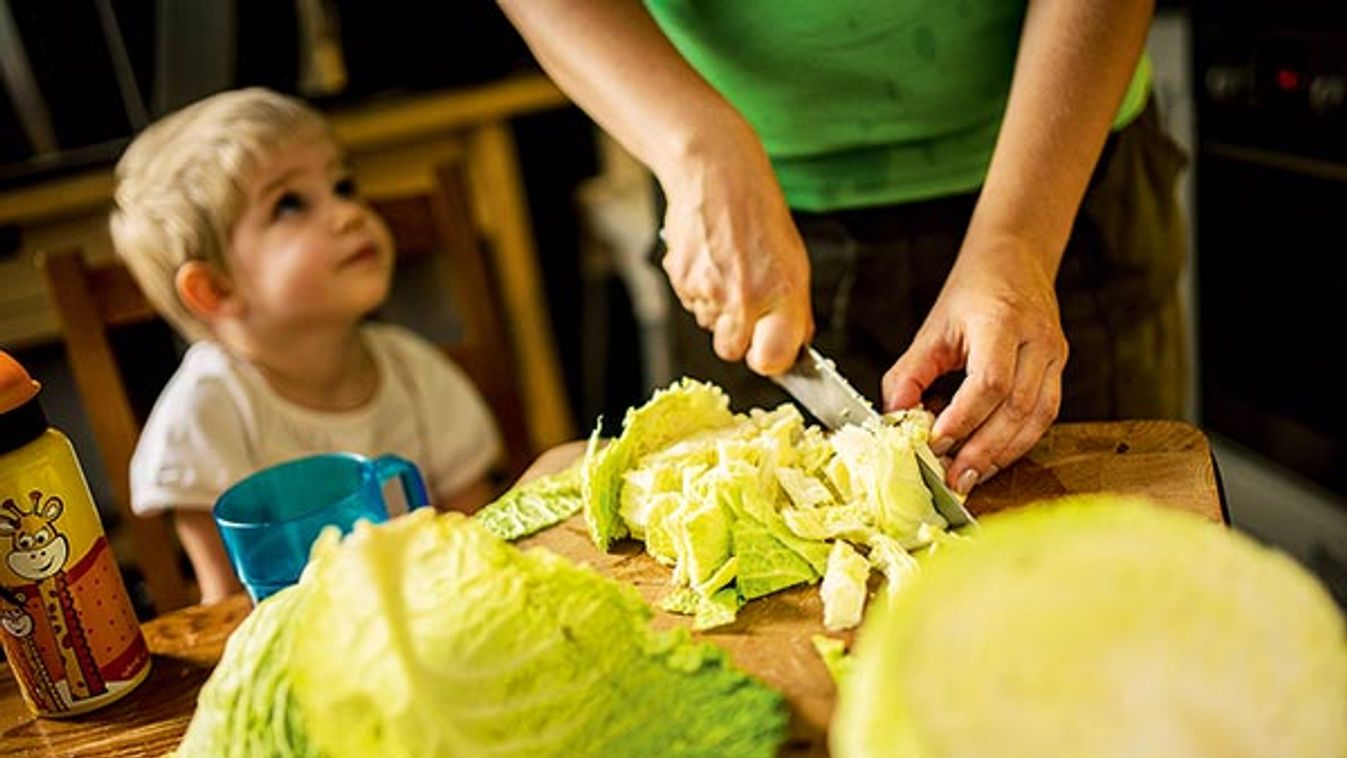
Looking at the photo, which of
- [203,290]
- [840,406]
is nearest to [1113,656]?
[840,406]

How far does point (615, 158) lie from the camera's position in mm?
3535

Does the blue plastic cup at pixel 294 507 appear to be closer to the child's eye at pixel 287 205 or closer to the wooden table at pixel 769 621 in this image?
the wooden table at pixel 769 621

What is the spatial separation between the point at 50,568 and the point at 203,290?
0.91 metres

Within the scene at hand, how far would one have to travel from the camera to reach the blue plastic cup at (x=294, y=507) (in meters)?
1.16

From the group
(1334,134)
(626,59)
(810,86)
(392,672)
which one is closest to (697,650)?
(392,672)

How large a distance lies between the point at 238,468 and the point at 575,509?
2.45 feet

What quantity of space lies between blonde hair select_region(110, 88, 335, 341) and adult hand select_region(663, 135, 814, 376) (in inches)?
33.3

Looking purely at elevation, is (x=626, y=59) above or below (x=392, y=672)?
above

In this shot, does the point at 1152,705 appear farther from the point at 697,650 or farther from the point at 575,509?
the point at 575,509

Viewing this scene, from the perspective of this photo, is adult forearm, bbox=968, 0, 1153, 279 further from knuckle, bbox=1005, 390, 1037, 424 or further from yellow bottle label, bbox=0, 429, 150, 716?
yellow bottle label, bbox=0, 429, 150, 716

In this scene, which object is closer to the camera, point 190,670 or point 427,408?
point 190,670

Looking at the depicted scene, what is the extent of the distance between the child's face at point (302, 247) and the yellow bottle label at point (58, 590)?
0.82 meters

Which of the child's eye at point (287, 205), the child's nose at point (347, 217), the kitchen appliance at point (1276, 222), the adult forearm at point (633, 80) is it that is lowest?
the kitchen appliance at point (1276, 222)

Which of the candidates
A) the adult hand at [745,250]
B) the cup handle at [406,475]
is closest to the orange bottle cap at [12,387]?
the cup handle at [406,475]
